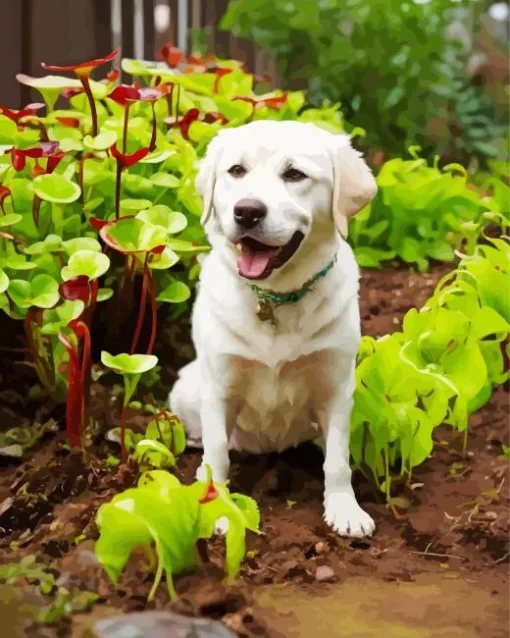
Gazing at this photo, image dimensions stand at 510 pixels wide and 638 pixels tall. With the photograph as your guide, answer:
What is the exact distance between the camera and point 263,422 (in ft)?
4.38

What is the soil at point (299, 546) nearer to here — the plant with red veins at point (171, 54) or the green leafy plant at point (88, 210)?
the green leafy plant at point (88, 210)

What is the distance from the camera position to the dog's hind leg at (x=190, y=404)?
1.42m

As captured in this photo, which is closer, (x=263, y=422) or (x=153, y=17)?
(x=263, y=422)

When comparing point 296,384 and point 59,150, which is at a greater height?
point 59,150

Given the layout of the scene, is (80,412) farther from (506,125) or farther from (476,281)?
(506,125)

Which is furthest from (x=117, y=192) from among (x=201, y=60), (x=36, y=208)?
(x=201, y=60)

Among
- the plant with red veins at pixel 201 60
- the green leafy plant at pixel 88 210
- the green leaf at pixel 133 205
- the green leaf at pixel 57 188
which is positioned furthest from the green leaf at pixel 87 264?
the plant with red veins at pixel 201 60

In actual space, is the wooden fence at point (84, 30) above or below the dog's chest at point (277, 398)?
above

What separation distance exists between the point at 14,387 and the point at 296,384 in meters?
0.57

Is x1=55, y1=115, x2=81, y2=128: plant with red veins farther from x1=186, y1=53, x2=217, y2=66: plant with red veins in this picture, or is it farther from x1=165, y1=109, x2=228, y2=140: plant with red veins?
x1=186, y1=53, x2=217, y2=66: plant with red veins

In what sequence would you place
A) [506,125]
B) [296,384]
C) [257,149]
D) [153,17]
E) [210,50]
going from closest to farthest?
1. [257,149]
2. [296,384]
3. [153,17]
4. [210,50]
5. [506,125]

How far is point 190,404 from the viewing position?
143 cm

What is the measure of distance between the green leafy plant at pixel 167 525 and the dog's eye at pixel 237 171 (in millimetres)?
461

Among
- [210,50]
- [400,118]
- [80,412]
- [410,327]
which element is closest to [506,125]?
[400,118]
